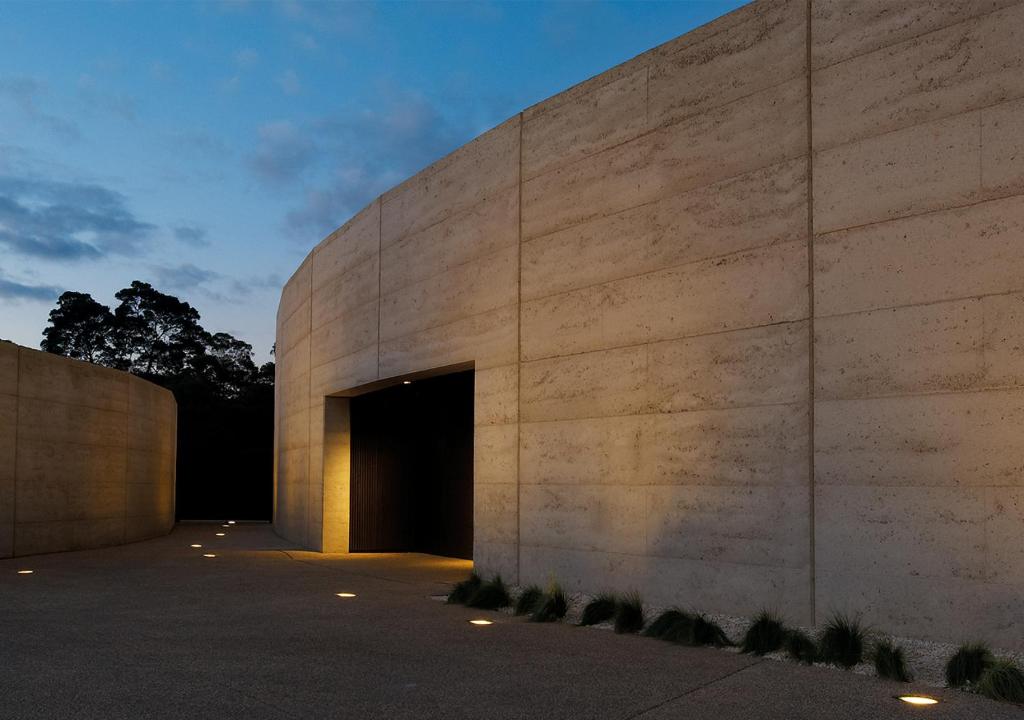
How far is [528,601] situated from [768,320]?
3.47 m

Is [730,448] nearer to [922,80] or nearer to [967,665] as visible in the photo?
[967,665]

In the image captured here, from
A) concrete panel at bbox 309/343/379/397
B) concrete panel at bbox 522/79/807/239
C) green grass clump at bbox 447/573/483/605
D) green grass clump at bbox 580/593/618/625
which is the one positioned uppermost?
concrete panel at bbox 522/79/807/239

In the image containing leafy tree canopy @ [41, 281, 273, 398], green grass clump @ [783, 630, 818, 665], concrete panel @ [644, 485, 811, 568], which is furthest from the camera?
leafy tree canopy @ [41, 281, 273, 398]

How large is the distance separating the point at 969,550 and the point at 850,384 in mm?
1343

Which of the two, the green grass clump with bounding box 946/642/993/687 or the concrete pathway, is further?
the green grass clump with bounding box 946/642/993/687

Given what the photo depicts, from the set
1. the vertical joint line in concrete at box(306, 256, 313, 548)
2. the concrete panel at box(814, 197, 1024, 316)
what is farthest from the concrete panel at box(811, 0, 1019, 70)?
the vertical joint line in concrete at box(306, 256, 313, 548)

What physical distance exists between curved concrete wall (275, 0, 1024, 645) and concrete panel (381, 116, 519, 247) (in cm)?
6

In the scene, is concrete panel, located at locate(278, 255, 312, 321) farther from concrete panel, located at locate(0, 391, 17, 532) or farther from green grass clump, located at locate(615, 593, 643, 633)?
green grass clump, located at locate(615, 593, 643, 633)

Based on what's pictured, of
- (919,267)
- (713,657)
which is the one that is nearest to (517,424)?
(713,657)

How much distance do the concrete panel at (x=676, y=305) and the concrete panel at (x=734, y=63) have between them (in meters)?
1.41

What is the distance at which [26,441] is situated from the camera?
13773 millimetres

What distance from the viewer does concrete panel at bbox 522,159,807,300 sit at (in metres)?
6.86

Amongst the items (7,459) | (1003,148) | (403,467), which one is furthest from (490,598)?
(7,459)

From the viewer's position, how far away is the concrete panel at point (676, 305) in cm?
680
